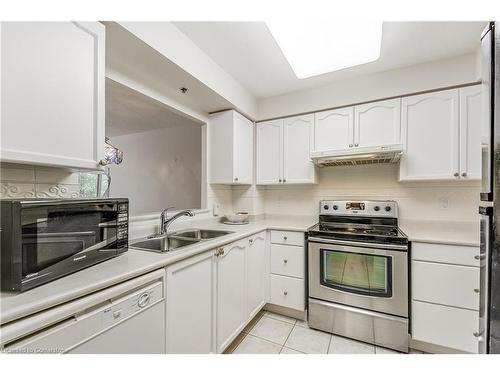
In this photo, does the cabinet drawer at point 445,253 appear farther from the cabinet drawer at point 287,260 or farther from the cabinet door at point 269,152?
the cabinet door at point 269,152

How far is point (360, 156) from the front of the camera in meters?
2.05

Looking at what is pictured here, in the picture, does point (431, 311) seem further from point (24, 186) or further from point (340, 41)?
point (24, 186)

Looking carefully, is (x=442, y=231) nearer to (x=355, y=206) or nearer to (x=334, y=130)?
(x=355, y=206)

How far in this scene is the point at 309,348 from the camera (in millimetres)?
1721

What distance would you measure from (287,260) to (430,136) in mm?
1739

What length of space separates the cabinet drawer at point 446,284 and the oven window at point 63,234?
215 centimetres

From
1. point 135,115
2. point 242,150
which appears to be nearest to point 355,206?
point 242,150

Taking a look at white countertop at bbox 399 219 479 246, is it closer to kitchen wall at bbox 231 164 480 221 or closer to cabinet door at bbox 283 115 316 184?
kitchen wall at bbox 231 164 480 221

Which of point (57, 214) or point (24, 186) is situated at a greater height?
point (24, 186)

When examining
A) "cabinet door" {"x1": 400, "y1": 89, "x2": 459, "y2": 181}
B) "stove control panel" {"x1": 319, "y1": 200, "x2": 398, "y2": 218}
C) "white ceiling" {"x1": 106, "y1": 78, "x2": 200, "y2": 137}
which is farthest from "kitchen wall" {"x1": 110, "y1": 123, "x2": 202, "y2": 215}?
"cabinet door" {"x1": 400, "y1": 89, "x2": 459, "y2": 181}

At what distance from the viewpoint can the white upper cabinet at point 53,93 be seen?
78cm

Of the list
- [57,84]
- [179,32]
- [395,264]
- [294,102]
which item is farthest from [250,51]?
[395,264]

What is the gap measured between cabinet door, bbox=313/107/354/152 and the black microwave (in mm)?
2022
